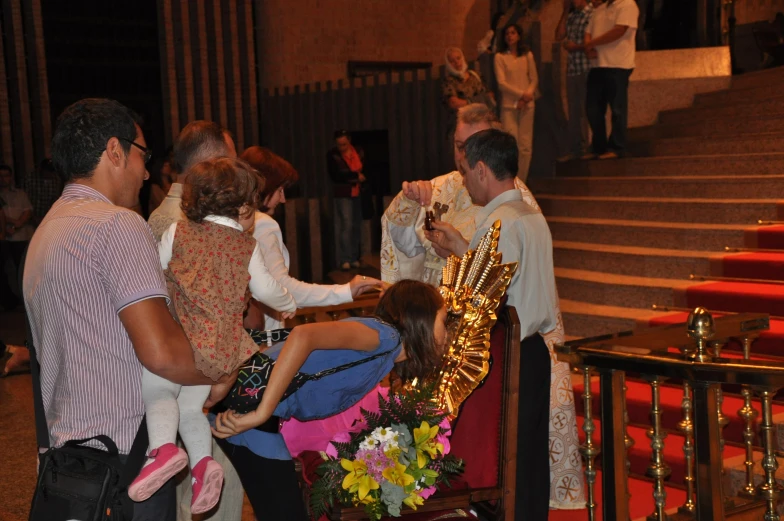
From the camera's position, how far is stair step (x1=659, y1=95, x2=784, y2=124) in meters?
7.18

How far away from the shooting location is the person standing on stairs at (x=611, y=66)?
714 centimetres

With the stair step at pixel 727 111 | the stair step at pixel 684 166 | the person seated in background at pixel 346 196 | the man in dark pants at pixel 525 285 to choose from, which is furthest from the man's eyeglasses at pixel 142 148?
the person seated in background at pixel 346 196

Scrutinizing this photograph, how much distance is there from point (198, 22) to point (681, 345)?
414 inches

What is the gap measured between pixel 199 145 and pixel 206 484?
1.17 m

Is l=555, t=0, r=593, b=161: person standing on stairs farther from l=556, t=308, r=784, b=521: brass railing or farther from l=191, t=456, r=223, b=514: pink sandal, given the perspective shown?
l=191, t=456, r=223, b=514: pink sandal

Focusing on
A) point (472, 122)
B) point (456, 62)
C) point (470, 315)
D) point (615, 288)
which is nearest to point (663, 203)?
point (615, 288)

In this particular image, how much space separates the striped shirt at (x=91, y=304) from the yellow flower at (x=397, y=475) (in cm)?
71

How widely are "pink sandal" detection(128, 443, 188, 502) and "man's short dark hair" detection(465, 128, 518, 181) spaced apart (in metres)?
1.50

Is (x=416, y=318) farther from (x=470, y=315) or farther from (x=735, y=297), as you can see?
(x=735, y=297)

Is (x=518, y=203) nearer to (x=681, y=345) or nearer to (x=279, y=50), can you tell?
(x=681, y=345)

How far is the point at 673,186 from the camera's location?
21.2ft

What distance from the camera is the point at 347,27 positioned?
1348 centimetres

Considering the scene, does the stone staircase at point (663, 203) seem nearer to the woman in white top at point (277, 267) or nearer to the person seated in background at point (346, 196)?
the person seated in background at point (346, 196)

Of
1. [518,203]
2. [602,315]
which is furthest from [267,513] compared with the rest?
[602,315]
